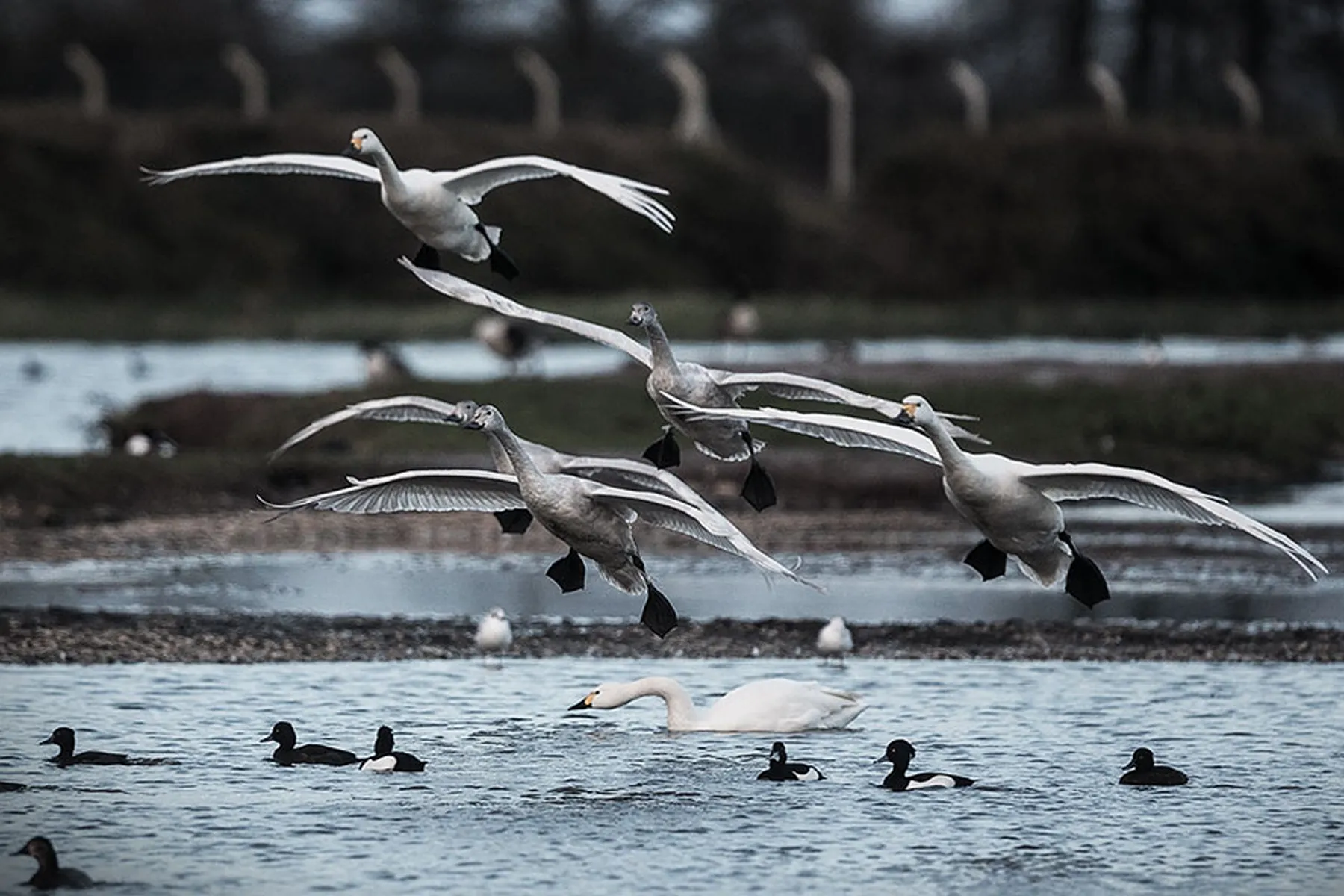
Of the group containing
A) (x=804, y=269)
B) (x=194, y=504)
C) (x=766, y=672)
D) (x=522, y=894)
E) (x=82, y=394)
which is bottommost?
(x=522, y=894)

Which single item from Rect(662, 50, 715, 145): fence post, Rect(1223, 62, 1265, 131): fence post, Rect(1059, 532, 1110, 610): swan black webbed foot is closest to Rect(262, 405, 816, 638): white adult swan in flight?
Rect(1059, 532, 1110, 610): swan black webbed foot

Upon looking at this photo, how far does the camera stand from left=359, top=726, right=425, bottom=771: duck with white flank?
43.7 ft

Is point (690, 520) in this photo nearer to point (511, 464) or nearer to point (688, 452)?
point (511, 464)

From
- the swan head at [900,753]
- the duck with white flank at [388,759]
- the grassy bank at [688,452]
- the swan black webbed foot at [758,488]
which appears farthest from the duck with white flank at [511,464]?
the grassy bank at [688,452]

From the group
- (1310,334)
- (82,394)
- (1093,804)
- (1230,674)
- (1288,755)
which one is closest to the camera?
(1093,804)

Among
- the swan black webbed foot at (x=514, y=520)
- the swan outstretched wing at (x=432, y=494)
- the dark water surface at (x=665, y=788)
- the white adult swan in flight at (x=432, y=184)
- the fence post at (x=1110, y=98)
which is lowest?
the dark water surface at (x=665, y=788)

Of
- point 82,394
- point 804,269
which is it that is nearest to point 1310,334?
point 804,269

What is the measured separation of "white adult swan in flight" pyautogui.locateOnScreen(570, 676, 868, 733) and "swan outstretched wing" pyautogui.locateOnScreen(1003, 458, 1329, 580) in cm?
194

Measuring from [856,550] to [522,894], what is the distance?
11542 millimetres

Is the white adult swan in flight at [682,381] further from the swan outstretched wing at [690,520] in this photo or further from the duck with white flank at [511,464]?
the swan outstretched wing at [690,520]

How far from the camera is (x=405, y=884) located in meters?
11.1

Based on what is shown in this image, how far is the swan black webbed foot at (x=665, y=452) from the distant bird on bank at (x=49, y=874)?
444cm

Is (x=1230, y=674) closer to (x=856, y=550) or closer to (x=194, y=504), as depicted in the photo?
(x=856, y=550)

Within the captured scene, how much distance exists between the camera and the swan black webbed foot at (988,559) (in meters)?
13.7
